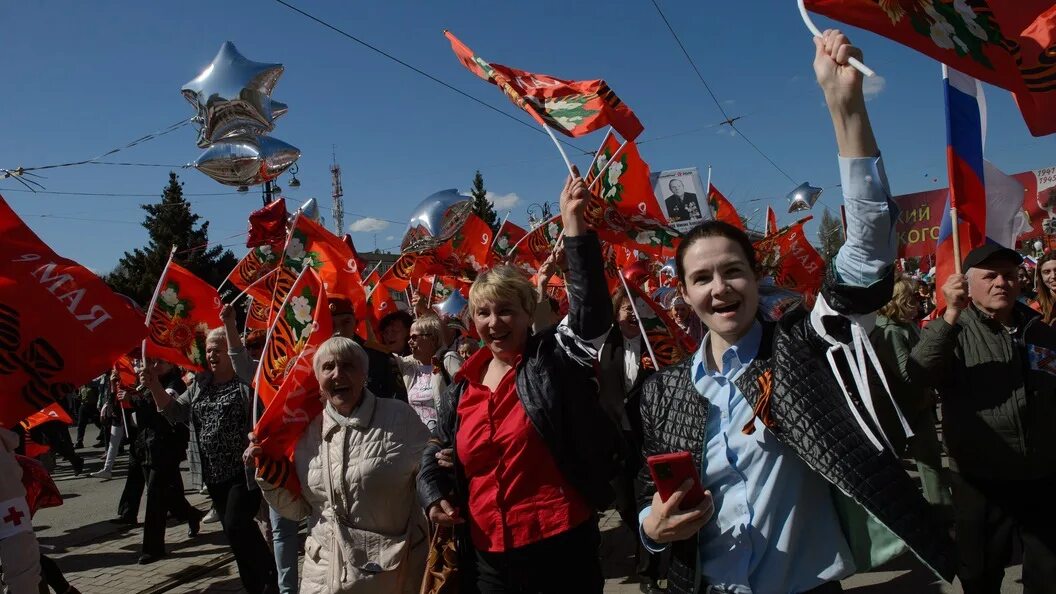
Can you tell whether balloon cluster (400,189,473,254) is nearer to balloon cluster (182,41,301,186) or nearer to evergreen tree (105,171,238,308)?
balloon cluster (182,41,301,186)

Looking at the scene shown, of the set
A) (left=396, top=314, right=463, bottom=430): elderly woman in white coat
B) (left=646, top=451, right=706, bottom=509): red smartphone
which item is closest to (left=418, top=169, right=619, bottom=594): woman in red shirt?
(left=646, top=451, right=706, bottom=509): red smartphone

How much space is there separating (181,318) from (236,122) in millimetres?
2369

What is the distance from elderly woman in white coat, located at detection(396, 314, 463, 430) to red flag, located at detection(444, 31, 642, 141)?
82.6 inches

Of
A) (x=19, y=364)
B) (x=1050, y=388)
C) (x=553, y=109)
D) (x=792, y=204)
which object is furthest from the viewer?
(x=792, y=204)

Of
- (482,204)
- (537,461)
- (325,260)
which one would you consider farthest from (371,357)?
(482,204)

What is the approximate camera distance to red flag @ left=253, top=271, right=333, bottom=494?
3.66 metres

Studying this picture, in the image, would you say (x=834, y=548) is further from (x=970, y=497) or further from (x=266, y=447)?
(x=266, y=447)

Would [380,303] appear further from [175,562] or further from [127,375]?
[175,562]

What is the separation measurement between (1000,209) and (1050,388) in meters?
0.88

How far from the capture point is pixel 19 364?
301 cm

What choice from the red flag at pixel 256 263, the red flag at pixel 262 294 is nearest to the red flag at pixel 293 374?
the red flag at pixel 262 294

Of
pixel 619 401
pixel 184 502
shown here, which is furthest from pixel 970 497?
pixel 184 502

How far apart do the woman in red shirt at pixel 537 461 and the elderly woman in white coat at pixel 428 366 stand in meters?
2.77

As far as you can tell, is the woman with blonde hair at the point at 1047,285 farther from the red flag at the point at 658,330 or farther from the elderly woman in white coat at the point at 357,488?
the elderly woman in white coat at the point at 357,488
